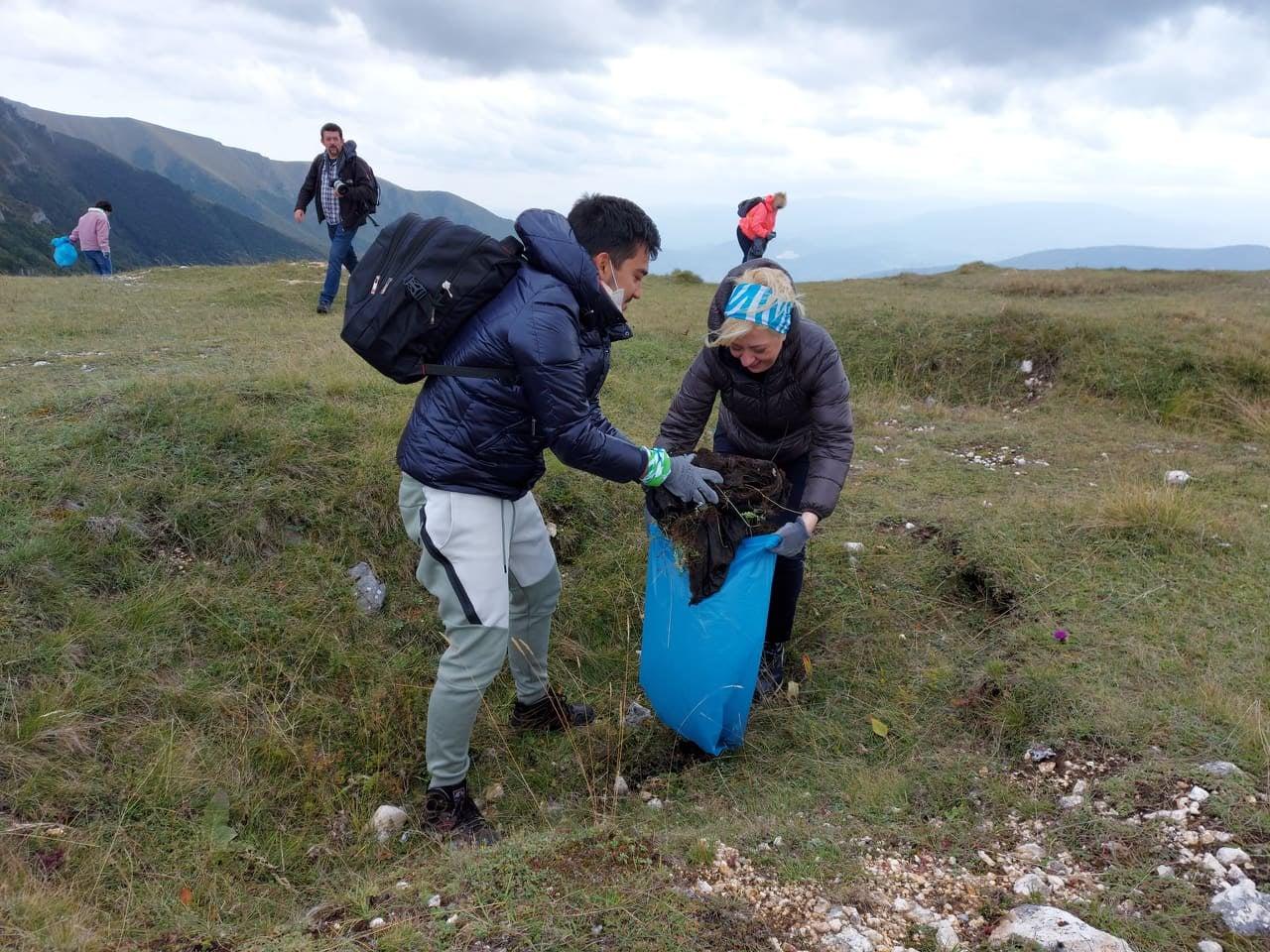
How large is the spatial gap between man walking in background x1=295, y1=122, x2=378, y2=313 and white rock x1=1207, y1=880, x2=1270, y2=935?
821cm

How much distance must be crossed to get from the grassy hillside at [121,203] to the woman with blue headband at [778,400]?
10803 cm

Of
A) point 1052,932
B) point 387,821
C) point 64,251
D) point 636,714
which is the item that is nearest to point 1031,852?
point 1052,932

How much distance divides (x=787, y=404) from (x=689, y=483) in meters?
0.70

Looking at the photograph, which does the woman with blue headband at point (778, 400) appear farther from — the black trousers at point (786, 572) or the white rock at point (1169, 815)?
the white rock at point (1169, 815)

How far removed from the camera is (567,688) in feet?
12.3

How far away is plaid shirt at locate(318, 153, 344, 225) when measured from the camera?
818 cm

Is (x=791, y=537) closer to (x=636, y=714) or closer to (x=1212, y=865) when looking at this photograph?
(x=636, y=714)

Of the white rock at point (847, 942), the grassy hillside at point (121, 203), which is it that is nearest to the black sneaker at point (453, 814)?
the white rock at point (847, 942)

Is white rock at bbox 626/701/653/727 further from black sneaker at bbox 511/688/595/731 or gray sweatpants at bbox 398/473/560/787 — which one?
gray sweatpants at bbox 398/473/560/787

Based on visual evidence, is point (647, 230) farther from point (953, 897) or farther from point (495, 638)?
point (953, 897)

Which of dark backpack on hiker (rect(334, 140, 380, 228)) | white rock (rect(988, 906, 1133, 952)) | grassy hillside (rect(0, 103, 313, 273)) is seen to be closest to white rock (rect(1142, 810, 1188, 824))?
white rock (rect(988, 906, 1133, 952))

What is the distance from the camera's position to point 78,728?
278 cm

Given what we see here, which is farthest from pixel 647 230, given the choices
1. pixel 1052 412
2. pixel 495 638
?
pixel 1052 412

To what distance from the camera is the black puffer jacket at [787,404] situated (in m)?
3.07
